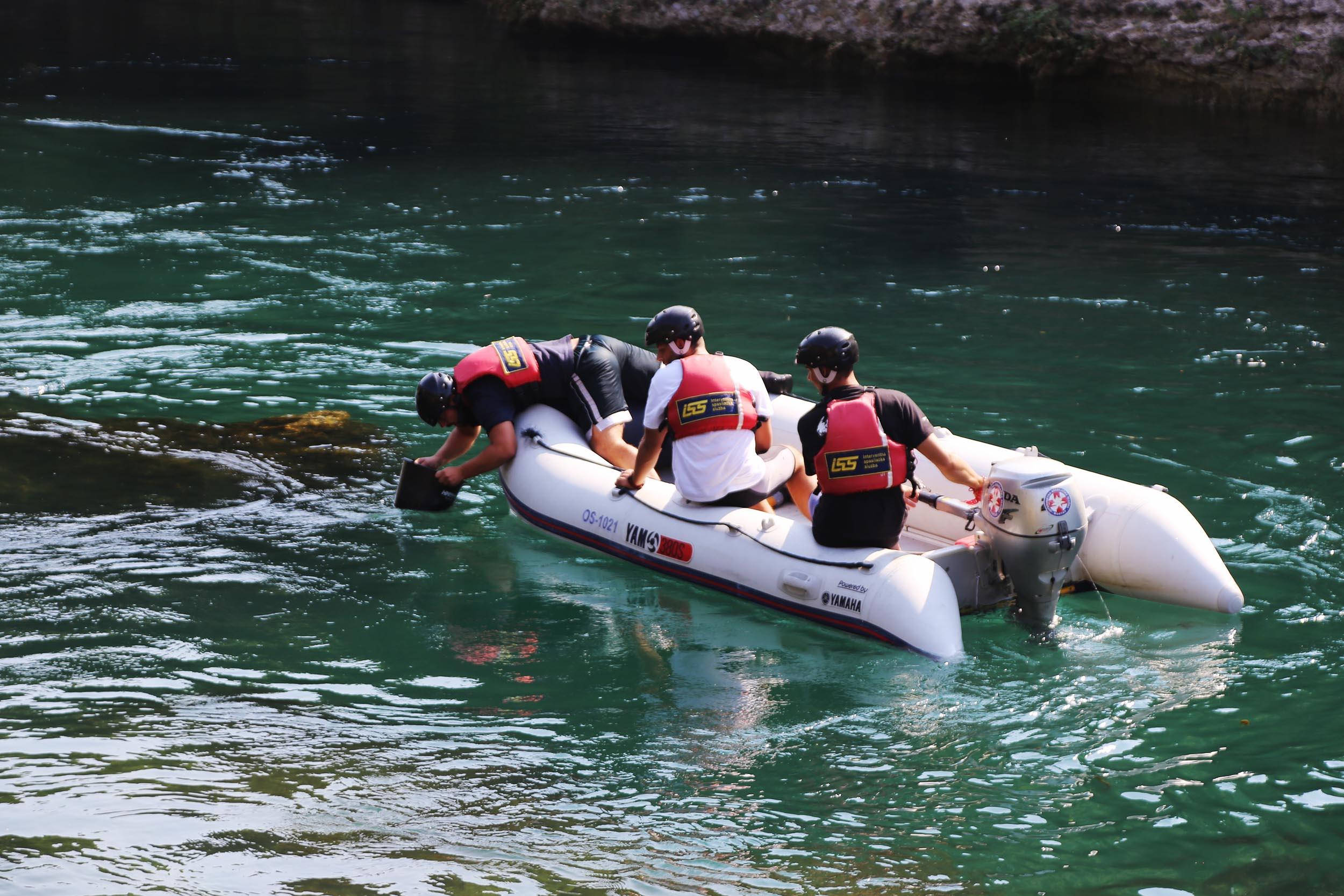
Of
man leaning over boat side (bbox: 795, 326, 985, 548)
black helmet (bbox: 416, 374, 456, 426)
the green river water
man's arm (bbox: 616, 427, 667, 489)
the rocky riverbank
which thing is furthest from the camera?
the rocky riverbank

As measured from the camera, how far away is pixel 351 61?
92.5ft

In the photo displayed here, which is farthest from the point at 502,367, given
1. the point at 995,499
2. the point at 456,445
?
the point at 995,499

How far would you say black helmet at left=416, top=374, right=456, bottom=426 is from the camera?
7.71m

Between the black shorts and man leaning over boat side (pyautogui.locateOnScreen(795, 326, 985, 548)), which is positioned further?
the black shorts

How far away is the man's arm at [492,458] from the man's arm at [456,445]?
15cm

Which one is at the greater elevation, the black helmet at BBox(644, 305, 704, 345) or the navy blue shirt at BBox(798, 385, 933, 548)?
the black helmet at BBox(644, 305, 704, 345)

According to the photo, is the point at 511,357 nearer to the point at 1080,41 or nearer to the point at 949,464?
the point at 949,464

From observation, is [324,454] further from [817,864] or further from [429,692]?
[817,864]

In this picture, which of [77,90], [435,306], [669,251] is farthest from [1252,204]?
[77,90]

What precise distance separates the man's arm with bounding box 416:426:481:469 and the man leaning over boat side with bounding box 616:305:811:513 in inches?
56.0

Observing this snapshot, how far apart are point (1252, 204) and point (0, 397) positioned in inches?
526

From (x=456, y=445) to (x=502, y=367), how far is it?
58cm

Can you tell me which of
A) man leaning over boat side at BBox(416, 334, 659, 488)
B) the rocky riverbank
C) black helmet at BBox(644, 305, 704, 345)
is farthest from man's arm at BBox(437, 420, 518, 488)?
the rocky riverbank

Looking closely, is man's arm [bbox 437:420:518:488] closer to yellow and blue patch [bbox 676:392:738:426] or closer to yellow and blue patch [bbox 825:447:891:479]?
yellow and blue patch [bbox 676:392:738:426]
